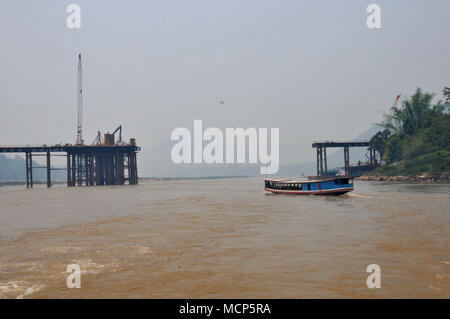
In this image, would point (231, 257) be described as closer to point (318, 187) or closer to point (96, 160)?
point (318, 187)

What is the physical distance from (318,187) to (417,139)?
76.1m

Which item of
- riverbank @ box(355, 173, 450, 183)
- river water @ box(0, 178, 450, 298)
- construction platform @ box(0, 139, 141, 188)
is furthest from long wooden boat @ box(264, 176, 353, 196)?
construction platform @ box(0, 139, 141, 188)

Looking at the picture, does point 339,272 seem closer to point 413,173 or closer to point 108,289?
point 108,289

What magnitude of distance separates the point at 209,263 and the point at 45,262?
259 inches

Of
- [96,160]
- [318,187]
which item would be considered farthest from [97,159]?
[318,187]

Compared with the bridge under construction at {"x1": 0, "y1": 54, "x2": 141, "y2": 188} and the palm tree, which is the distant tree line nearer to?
the palm tree

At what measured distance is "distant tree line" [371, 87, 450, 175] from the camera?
311 feet

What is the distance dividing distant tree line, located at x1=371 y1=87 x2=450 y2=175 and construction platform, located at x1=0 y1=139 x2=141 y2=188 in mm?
81671

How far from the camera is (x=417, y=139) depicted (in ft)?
355

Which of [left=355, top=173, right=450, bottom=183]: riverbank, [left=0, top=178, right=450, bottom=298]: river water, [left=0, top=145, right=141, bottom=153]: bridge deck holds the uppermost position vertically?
[left=0, top=145, right=141, bottom=153]: bridge deck
